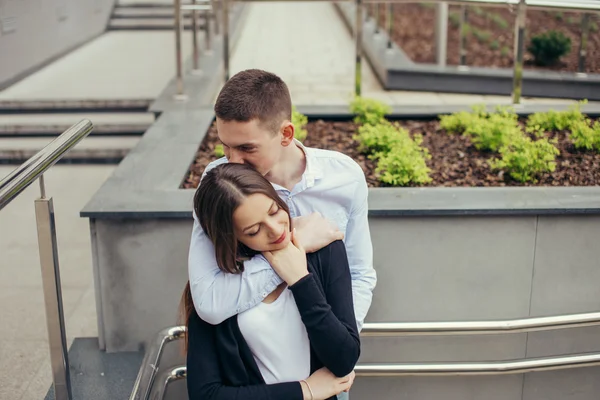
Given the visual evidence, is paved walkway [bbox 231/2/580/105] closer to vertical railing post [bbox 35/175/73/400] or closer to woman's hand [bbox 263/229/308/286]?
vertical railing post [bbox 35/175/73/400]

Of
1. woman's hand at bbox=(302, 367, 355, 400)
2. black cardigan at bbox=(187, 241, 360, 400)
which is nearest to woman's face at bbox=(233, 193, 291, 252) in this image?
black cardigan at bbox=(187, 241, 360, 400)

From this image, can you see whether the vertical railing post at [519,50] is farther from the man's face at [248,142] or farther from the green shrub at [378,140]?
the man's face at [248,142]

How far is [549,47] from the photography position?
9016mm

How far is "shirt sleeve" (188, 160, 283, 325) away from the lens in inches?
87.3

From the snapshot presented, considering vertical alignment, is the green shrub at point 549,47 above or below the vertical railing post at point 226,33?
below

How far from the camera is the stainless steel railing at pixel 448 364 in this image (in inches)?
120

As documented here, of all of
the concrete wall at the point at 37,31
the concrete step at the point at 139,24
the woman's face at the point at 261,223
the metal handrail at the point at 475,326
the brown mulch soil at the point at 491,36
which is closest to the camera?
the woman's face at the point at 261,223

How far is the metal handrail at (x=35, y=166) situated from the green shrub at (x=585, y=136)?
9.92 feet

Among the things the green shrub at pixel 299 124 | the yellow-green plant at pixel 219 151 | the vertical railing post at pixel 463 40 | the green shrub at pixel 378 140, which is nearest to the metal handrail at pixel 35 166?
the yellow-green plant at pixel 219 151

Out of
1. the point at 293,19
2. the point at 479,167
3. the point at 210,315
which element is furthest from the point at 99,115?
the point at 293,19

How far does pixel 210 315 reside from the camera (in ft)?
7.25

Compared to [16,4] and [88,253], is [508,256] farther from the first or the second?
[16,4]

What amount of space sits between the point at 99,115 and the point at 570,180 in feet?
17.7

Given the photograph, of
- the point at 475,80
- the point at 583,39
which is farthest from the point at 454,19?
the point at 583,39
